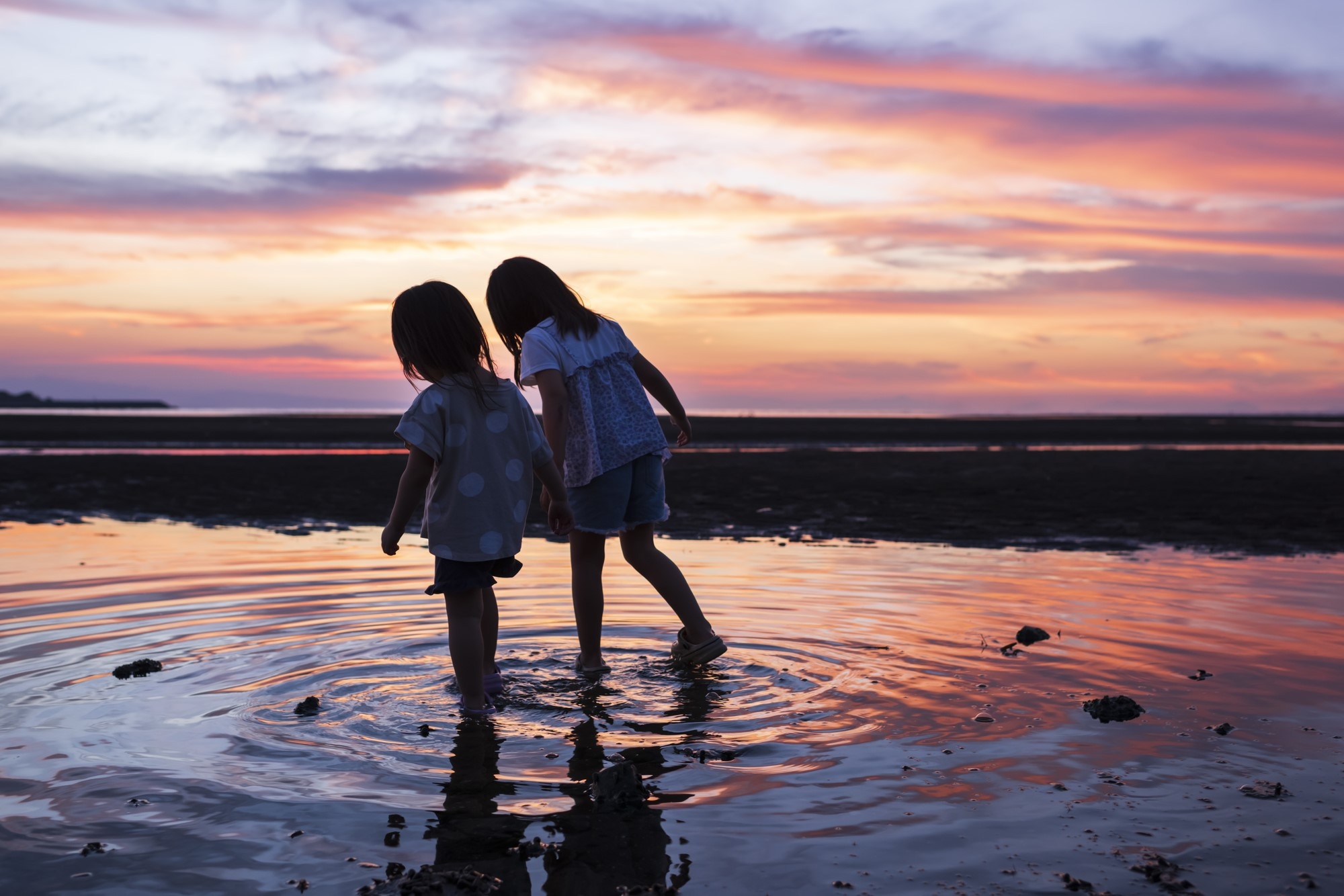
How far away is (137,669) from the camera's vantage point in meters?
5.54

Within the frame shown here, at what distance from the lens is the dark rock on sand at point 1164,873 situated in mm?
2982

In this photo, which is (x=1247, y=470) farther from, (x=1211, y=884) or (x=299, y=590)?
(x=1211, y=884)

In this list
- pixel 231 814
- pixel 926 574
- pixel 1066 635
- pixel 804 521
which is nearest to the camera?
pixel 231 814

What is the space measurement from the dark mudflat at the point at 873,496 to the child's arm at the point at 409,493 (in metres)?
7.51

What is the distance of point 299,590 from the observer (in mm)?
8117

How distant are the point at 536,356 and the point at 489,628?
126 cm

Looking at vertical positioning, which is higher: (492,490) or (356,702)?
(492,490)

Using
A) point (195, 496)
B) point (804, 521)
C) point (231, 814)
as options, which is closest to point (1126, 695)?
point (231, 814)

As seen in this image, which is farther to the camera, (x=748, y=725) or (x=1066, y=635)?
(x=1066, y=635)

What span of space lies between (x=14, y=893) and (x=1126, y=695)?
4155mm

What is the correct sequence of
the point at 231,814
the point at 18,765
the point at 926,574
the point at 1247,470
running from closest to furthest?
the point at 231,814 → the point at 18,765 → the point at 926,574 → the point at 1247,470

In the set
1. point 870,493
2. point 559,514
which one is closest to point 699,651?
point 559,514

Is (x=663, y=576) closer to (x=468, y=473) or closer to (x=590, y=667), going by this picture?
(x=590, y=667)

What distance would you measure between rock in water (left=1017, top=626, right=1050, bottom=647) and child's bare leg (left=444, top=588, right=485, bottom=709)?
9.72 ft
